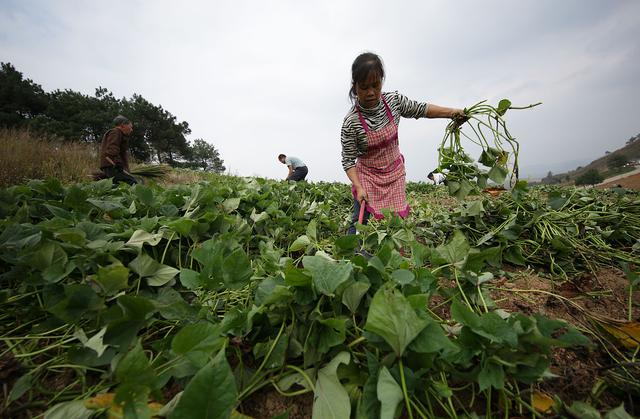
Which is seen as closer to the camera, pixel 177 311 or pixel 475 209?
pixel 177 311

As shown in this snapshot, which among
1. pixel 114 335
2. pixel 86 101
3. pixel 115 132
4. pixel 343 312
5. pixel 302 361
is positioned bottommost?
pixel 302 361

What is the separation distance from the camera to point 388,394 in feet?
1.78

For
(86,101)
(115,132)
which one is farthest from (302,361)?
(86,101)

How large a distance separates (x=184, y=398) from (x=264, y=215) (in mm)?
1395

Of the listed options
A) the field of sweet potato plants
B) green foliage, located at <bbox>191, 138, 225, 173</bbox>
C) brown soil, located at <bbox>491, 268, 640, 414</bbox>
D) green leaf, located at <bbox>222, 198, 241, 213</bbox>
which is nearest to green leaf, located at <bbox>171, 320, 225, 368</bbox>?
the field of sweet potato plants

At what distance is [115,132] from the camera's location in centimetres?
539

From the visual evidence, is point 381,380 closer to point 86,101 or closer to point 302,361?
point 302,361

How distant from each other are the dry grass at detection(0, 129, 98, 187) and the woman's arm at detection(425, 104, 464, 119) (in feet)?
21.5

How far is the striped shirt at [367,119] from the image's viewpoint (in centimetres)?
223

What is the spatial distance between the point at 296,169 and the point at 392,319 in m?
8.24

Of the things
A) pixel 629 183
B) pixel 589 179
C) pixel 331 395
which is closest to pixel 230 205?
pixel 331 395

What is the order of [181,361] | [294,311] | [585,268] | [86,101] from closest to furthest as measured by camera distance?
[181,361] < [294,311] < [585,268] < [86,101]

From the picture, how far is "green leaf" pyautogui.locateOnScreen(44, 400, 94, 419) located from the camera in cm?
60

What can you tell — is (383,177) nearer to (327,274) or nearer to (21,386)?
(327,274)
